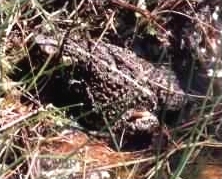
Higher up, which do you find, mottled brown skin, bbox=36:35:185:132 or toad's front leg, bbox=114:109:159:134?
mottled brown skin, bbox=36:35:185:132

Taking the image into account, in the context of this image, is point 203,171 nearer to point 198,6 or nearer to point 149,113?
point 149,113

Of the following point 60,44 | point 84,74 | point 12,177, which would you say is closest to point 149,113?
point 84,74

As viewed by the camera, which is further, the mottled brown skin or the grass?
the mottled brown skin

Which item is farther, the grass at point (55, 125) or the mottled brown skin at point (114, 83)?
the mottled brown skin at point (114, 83)

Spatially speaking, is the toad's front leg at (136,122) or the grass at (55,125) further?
the toad's front leg at (136,122)

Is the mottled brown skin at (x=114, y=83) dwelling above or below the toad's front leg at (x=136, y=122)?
above
